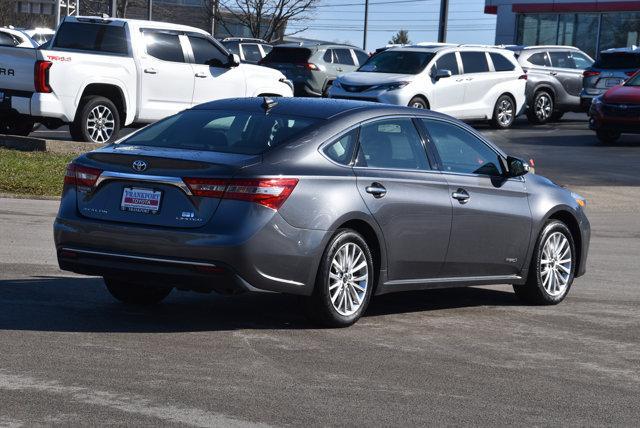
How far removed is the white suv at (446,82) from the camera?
27734 millimetres

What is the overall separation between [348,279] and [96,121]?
12.5m

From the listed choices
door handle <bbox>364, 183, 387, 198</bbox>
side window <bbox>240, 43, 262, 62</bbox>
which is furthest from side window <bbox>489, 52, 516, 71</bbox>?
door handle <bbox>364, 183, 387, 198</bbox>

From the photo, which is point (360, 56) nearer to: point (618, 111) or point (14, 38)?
point (618, 111)

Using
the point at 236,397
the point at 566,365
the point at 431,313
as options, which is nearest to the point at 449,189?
the point at 431,313

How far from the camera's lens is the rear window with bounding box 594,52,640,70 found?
1320 inches

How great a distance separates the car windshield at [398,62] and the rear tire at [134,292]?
63.9 feet

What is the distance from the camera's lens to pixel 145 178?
8.08 meters

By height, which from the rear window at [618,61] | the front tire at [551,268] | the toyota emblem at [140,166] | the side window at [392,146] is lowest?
the front tire at [551,268]

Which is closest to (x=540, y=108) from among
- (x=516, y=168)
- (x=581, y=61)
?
(x=581, y=61)

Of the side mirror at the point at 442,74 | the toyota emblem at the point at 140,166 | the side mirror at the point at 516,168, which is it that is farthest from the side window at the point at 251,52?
the toyota emblem at the point at 140,166

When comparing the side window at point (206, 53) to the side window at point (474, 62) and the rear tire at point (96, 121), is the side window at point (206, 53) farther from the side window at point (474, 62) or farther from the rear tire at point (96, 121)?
the side window at point (474, 62)

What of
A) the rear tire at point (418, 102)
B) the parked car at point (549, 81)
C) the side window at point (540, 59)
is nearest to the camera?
the rear tire at point (418, 102)

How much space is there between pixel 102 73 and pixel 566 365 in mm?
13796

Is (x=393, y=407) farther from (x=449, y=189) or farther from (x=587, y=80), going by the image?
(x=587, y=80)
